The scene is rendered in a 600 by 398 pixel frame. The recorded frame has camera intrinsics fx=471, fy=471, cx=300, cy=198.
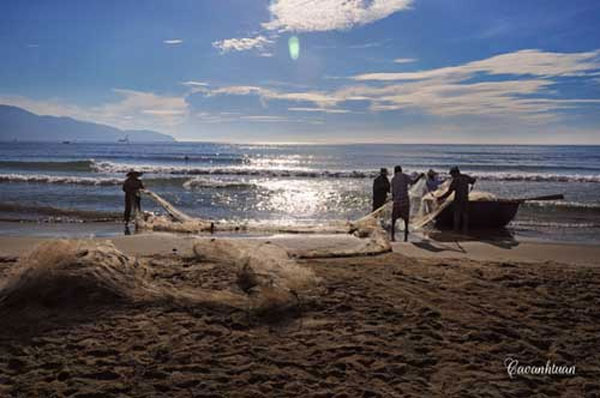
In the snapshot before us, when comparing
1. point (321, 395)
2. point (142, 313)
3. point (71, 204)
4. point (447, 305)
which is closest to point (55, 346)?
point (142, 313)

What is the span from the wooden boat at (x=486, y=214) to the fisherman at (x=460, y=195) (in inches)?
9.4

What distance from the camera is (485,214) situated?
11.9 meters

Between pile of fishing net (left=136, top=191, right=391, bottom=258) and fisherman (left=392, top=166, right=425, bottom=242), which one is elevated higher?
fisherman (left=392, top=166, right=425, bottom=242)

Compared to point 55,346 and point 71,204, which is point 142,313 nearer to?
point 55,346

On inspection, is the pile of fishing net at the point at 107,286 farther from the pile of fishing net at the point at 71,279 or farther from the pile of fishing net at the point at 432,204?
the pile of fishing net at the point at 432,204

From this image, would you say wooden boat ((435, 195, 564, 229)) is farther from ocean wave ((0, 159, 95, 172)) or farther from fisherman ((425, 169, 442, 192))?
ocean wave ((0, 159, 95, 172))

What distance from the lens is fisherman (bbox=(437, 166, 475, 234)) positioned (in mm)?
11156

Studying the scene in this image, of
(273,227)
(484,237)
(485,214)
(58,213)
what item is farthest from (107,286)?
(58,213)

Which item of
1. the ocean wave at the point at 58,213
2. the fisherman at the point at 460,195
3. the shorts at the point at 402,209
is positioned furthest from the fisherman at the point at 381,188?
the ocean wave at the point at 58,213

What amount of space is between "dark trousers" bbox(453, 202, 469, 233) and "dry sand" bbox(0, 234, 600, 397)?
5.11m

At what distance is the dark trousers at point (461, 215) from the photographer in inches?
452

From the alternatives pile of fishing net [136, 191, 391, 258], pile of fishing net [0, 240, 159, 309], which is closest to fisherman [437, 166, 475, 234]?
pile of fishing net [136, 191, 391, 258]

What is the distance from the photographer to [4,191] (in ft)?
65.3

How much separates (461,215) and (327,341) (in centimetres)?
840
